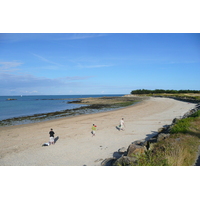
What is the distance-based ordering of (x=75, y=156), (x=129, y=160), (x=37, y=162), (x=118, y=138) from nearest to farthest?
1. (x=129, y=160)
2. (x=37, y=162)
3. (x=75, y=156)
4. (x=118, y=138)

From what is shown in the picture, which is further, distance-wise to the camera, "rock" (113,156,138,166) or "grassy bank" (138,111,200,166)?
"rock" (113,156,138,166)

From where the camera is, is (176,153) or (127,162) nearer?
(127,162)

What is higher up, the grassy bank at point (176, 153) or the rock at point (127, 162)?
the grassy bank at point (176, 153)

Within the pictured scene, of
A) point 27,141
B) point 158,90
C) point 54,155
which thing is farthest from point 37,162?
point 158,90

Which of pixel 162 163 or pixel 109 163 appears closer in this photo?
pixel 162 163

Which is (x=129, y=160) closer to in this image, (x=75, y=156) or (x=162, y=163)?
(x=162, y=163)

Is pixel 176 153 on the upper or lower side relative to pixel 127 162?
upper

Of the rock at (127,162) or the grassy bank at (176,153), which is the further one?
the rock at (127,162)

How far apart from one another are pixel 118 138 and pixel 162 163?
686 centimetres

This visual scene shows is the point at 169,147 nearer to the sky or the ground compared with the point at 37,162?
nearer to the sky

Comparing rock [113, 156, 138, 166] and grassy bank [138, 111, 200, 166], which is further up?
grassy bank [138, 111, 200, 166]

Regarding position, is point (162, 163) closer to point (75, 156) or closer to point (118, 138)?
point (75, 156)

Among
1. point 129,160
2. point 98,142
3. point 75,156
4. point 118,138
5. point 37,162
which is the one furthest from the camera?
point 118,138

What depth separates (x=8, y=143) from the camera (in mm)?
12406
